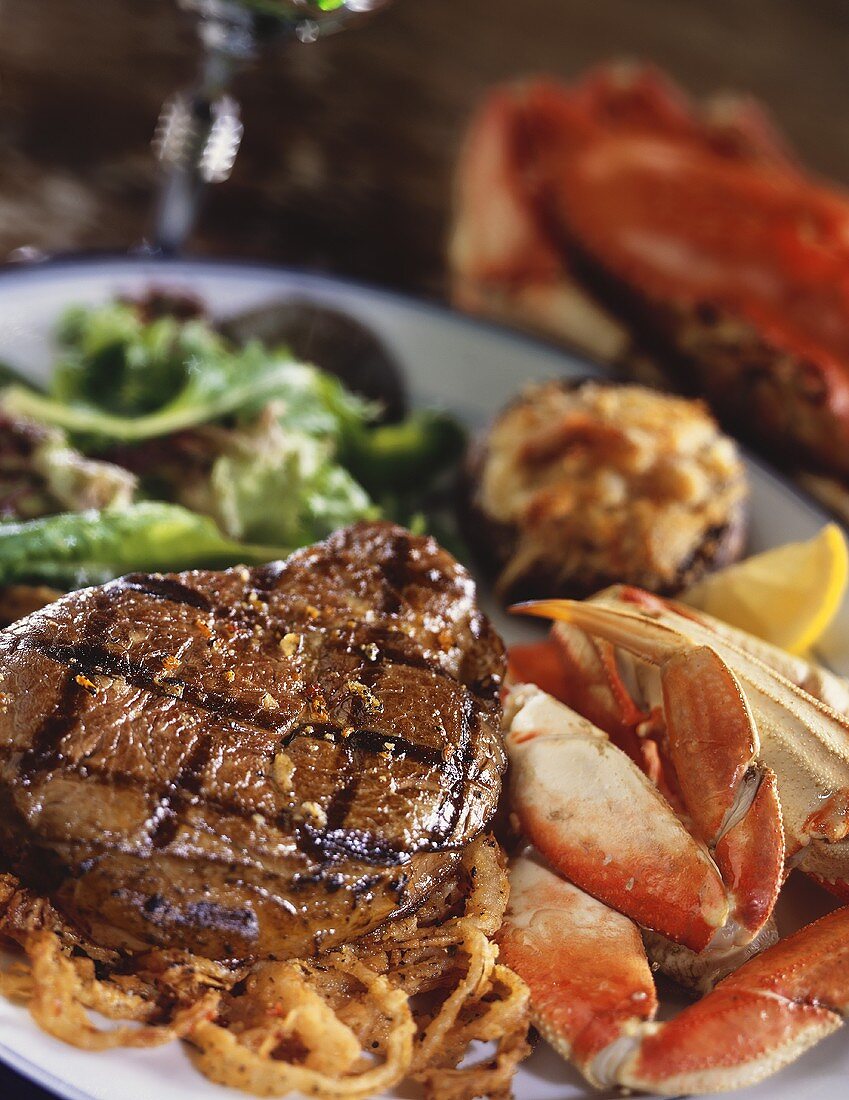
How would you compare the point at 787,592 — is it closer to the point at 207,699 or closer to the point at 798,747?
the point at 798,747

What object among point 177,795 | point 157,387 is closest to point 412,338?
point 157,387

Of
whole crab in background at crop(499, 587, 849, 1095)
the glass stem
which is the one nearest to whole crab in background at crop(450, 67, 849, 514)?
the glass stem

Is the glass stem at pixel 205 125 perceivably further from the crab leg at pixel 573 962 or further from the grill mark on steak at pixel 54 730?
the crab leg at pixel 573 962

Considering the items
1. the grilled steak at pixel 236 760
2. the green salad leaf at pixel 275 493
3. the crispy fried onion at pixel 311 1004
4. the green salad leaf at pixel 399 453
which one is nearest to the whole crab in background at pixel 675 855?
the crispy fried onion at pixel 311 1004

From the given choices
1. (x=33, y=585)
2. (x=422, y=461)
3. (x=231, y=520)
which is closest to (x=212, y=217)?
(x=422, y=461)

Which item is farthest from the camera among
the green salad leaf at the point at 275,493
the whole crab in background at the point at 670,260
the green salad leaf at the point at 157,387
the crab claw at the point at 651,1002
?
the whole crab in background at the point at 670,260
